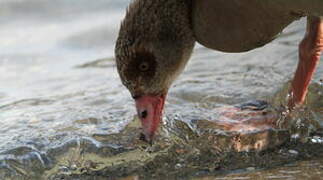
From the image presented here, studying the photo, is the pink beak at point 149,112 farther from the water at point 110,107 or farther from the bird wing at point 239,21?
the bird wing at point 239,21

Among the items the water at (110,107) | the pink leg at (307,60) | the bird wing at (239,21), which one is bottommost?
the water at (110,107)

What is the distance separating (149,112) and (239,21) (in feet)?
2.84

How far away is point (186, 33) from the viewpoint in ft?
20.5

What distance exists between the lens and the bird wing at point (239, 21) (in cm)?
581

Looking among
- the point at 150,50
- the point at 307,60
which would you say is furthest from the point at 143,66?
the point at 307,60

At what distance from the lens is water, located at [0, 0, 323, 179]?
6020mm

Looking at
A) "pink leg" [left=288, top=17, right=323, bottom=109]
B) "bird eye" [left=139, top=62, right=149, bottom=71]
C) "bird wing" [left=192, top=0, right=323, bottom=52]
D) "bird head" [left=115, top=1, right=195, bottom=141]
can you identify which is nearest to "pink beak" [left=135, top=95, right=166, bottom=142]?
"bird head" [left=115, top=1, right=195, bottom=141]

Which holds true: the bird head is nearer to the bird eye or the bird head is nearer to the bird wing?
the bird eye

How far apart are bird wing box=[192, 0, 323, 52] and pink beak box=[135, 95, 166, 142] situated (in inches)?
20.2

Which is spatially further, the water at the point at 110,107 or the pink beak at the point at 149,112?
the pink beak at the point at 149,112

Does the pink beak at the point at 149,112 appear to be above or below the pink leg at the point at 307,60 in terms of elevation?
below

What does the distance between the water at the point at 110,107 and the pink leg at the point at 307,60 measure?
0.13 m

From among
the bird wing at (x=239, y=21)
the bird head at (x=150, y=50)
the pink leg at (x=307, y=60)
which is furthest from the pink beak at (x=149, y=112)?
the pink leg at (x=307, y=60)

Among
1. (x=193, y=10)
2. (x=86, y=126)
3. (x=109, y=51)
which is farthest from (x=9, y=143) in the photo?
(x=109, y=51)
